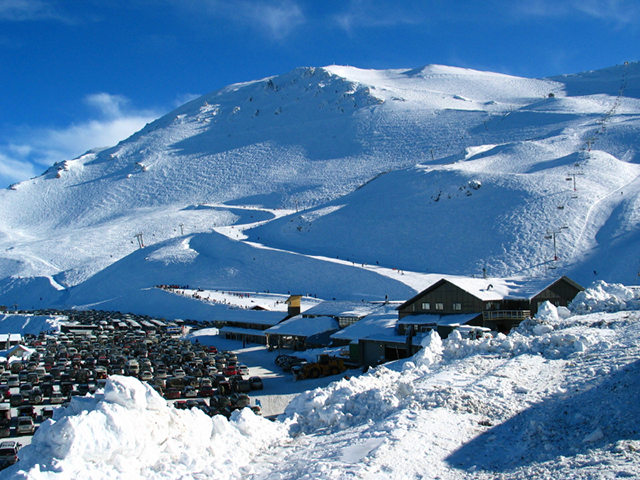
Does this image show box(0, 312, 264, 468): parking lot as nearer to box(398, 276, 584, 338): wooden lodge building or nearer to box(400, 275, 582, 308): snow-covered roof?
box(398, 276, 584, 338): wooden lodge building

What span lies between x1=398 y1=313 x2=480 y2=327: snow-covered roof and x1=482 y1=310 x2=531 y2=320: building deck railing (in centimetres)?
55

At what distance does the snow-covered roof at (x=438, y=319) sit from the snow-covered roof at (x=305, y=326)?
24.0ft

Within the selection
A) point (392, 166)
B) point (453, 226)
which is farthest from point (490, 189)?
point (392, 166)

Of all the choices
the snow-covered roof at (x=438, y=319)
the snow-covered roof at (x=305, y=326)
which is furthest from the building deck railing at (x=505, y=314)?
the snow-covered roof at (x=305, y=326)

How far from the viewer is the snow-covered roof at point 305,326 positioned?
31909mm

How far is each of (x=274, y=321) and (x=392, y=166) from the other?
73254 mm

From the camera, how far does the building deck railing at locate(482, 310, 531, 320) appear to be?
24.3 meters

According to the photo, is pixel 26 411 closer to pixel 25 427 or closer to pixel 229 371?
pixel 25 427

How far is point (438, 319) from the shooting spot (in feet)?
80.9

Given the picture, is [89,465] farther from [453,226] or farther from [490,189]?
[490,189]

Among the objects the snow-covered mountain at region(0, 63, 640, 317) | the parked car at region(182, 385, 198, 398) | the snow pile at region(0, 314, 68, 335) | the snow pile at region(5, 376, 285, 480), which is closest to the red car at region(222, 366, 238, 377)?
the parked car at region(182, 385, 198, 398)

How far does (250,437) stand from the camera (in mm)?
9148

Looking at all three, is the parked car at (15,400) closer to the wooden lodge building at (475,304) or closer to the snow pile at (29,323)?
the wooden lodge building at (475,304)

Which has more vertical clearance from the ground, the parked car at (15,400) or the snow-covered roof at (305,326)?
the snow-covered roof at (305,326)
